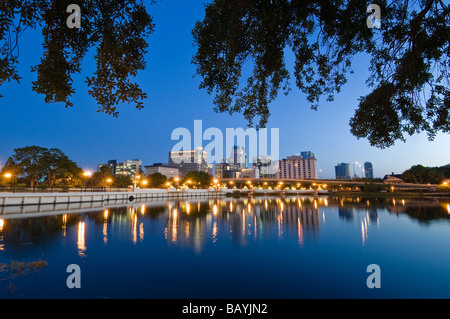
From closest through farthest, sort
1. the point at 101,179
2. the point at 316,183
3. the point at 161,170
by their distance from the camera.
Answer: the point at 101,179 < the point at 316,183 < the point at 161,170

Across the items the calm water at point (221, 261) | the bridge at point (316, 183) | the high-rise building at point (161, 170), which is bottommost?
the calm water at point (221, 261)

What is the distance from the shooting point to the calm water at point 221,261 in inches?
341

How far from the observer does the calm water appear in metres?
8.66

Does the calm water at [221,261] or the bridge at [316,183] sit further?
the bridge at [316,183]

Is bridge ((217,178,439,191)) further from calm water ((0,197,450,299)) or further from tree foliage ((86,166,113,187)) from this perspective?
calm water ((0,197,450,299))

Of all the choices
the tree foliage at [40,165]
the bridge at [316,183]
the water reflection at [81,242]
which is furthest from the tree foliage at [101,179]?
the water reflection at [81,242]

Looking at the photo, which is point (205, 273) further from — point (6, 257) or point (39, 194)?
point (39, 194)

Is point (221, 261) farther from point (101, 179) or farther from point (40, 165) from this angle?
point (101, 179)

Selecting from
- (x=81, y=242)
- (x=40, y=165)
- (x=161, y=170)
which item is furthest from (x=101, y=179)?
(x=161, y=170)

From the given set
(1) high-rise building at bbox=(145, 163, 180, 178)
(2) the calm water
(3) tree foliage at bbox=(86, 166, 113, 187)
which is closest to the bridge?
(1) high-rise building at bbox=(145, 163, 180, 178)

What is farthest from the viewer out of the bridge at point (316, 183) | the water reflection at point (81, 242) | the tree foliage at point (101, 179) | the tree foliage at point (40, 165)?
the bridge at point (316, 183)

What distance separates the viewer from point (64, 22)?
16.4 ft

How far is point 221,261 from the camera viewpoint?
12.2 meters

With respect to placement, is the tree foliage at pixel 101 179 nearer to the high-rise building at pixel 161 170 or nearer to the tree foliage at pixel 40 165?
→ the tree foliage at pixel 40 165
